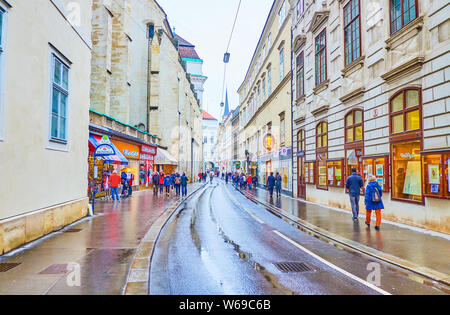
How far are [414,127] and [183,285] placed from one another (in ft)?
29.8

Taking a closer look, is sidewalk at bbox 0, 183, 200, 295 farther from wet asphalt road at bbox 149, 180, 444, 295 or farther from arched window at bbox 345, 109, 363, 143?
arched window at bbox 345, 109, 363, 143

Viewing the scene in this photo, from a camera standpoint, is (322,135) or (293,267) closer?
(293,267)

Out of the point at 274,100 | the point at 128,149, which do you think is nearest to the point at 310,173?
the point at 274,100

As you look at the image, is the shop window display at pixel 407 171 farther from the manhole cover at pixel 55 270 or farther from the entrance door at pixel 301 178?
the manhole cover at pixel 55 270

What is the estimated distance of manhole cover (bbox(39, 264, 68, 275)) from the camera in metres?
5.22

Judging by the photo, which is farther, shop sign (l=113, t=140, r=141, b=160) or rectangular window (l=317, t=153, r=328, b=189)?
shop sign (l=113, t=140, r=141, b=160)

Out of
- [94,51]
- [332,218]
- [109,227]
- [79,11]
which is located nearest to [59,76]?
[79,11]

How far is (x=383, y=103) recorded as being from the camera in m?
11.9

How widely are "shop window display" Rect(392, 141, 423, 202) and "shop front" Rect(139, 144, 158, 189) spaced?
862 inches

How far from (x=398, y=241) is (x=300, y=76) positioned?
15.3 meters

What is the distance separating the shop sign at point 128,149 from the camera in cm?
2292

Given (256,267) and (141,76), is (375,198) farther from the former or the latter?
(141,76)

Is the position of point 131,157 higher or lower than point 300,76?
lower

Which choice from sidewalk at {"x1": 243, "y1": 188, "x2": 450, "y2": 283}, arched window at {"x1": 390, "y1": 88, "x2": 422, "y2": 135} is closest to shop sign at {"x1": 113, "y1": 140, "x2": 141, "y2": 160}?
sidewalk at {"x1": 243, "y1": 188, "x2": 450, "y2": 283}
